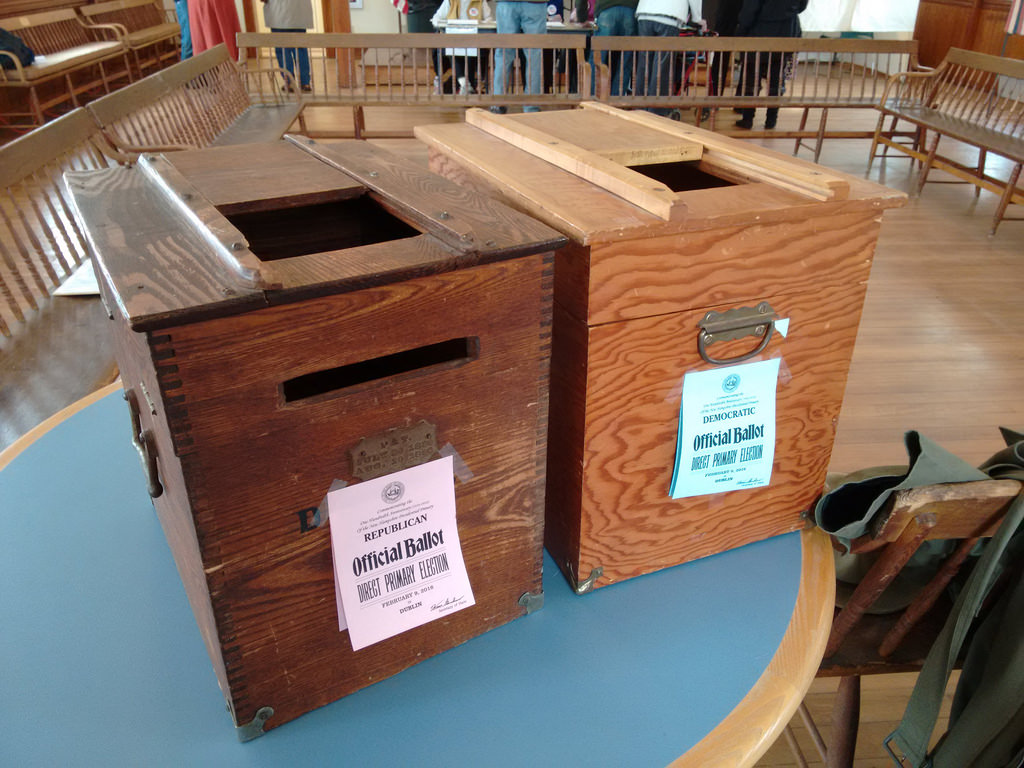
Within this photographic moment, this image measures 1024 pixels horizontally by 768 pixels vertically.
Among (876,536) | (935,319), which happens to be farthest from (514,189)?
(935,319)

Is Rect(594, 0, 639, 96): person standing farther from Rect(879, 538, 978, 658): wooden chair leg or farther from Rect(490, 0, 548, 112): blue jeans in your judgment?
Rect(879, 538, 978, 658): wooden chair leg

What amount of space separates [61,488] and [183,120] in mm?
3093

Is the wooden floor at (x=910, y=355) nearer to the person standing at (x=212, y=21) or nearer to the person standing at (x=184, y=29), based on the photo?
the person standing at (x=212, y=21)

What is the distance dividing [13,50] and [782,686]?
6184mm

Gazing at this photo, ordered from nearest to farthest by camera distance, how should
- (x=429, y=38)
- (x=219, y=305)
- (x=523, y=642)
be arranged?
1. (x=219, y=305)
2. (x=523, y=642)
3. (x=429, y=38)

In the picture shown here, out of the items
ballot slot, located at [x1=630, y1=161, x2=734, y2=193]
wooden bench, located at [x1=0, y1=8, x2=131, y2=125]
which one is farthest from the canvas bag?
ballot slot, located at [x1=630, y1=161, x2=734, y2=193]

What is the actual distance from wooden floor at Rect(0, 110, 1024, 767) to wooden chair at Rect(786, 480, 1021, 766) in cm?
48

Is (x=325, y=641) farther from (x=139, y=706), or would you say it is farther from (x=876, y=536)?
(x=876, y=536)

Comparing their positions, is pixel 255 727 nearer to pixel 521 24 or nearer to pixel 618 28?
pixel 521 24

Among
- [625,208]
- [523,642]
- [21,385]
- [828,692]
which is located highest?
[625,208]

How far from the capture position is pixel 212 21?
556 centimetres

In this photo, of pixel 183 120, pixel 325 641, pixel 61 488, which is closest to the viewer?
pixel 325 641

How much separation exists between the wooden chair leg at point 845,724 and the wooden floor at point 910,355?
0.36 m

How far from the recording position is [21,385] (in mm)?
1802
